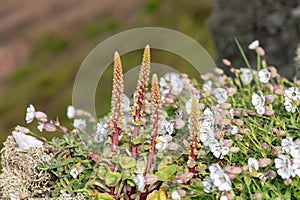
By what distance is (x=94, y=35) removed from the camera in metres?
16.7

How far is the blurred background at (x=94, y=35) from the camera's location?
495cm

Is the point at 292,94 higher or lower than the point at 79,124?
lower

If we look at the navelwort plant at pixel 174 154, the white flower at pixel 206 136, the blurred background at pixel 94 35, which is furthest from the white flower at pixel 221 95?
the blurred background at pixel 94 35

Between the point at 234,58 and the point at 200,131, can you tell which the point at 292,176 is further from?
the point at 234,58

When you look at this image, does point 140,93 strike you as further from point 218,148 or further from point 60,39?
point 60,39

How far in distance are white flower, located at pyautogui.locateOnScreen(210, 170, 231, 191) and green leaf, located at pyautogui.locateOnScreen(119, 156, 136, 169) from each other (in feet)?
1.27

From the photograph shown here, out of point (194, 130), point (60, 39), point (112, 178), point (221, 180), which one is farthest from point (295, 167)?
point (60, 39)

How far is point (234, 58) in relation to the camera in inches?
201

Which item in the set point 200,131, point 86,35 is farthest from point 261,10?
point 86,35

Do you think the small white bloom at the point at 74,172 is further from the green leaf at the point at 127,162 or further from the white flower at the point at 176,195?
the white flower at the point at 176,195

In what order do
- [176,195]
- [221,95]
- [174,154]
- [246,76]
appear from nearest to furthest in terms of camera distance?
[176,195] < [174,154] < [221,95] < [246,76]

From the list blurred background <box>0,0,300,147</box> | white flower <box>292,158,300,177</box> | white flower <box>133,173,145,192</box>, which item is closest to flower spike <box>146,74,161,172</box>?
white flower <box>133,173,145,192</box>

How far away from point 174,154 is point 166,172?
17cm

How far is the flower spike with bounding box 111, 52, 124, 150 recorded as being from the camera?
244cm
